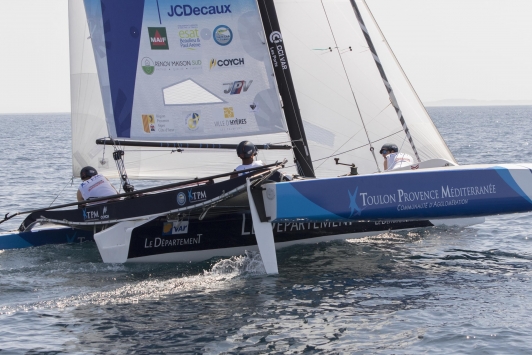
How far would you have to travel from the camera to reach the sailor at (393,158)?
34.1ft

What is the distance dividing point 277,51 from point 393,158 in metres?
2.16

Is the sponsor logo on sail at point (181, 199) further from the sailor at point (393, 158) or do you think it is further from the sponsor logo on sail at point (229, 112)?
the sailor at point (393, 158)

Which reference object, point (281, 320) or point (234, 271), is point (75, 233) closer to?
point (234, 271)

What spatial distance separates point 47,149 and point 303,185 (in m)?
29.2

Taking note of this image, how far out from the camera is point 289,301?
755 centimetres

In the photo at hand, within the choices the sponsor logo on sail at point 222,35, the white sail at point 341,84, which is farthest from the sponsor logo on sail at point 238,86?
the white sail at point 341,84

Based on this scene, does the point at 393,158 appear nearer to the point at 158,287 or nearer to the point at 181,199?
the point at 181,199

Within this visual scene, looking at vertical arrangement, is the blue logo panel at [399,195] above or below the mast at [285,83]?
below

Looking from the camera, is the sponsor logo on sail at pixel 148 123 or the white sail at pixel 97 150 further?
the white sail at pixel 97 150

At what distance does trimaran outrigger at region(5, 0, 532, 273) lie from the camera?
27.8 feet

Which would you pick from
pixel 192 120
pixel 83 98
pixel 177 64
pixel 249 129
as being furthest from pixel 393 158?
pixel 83 98

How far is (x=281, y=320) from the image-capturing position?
693cm

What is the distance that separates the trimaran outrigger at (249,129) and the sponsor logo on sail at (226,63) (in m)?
0.01

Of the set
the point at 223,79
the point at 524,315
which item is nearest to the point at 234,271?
the point at 223,79
